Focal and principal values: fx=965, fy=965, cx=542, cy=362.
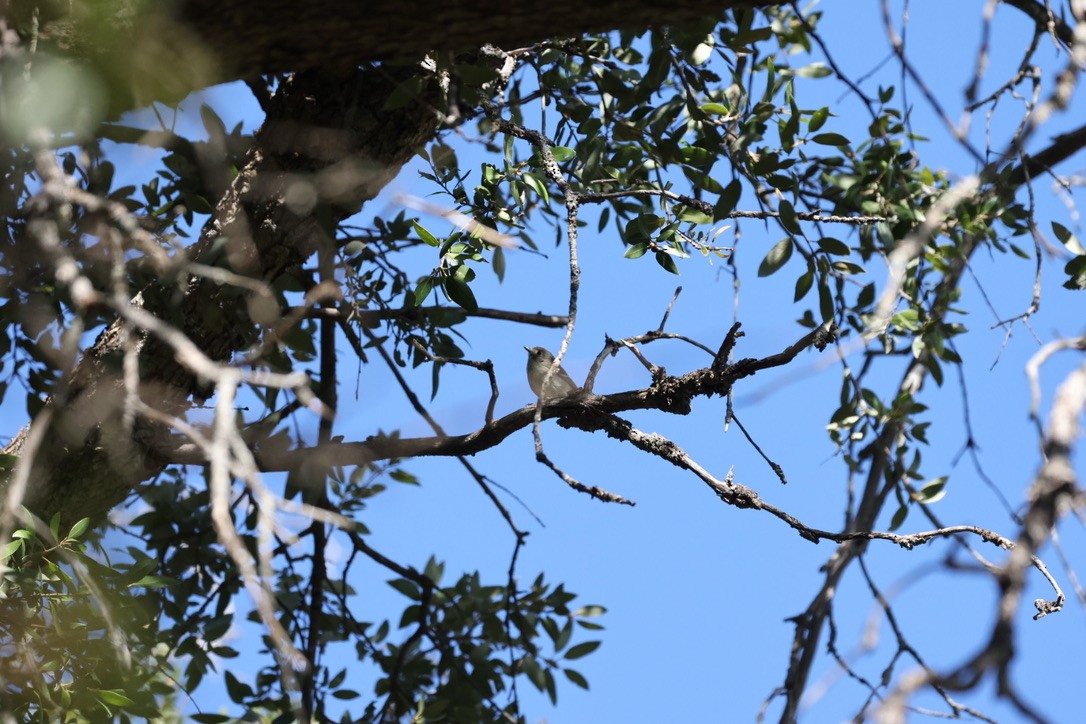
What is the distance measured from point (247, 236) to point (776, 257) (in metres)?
1.49

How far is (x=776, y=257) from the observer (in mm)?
2766

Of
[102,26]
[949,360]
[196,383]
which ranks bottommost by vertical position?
[196,383]

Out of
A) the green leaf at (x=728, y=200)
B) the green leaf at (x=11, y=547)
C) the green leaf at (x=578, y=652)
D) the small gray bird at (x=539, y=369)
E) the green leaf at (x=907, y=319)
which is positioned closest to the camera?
the green leaf at (x=11, y=547)

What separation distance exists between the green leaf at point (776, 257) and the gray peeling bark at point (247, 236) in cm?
103

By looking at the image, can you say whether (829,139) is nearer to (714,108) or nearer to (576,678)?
(714,108)

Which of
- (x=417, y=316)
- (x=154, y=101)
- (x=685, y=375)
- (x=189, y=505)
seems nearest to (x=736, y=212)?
(x=685, y=375)

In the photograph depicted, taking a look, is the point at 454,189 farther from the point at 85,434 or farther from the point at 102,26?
the point at 85,434

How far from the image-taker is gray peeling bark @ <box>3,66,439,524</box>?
8.71 feet

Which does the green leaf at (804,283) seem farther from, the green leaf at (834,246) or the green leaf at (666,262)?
the green leaf at (666,262)

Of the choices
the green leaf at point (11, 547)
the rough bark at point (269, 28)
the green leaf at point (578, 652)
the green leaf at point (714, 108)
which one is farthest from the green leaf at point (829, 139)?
the green leaf at point (11, 547)

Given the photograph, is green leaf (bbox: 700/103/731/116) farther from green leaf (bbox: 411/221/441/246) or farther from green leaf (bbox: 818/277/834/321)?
green leaf (bbox: 411/221/441/246)

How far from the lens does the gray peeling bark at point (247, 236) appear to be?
2.65m

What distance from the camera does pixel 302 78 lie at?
8.84ft

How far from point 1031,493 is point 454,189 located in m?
1.94
